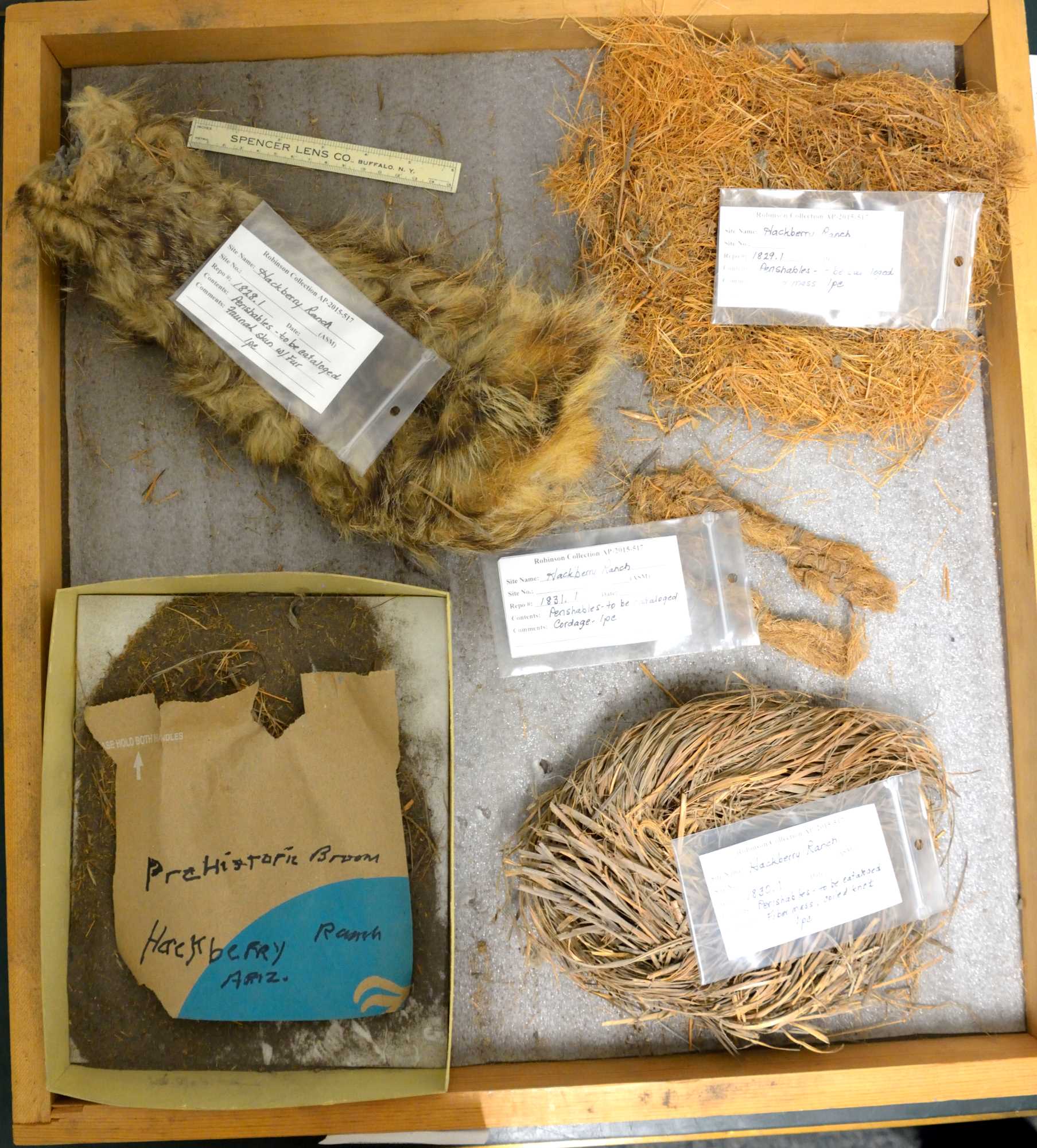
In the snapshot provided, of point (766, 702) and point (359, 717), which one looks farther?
point (766, 702)

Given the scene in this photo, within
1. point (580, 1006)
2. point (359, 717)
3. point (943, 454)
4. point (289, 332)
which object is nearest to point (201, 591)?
point (359, 717)

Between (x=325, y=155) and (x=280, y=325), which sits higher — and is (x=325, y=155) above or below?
above

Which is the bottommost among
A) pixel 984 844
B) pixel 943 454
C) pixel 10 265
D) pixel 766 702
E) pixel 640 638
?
pixel 984 844

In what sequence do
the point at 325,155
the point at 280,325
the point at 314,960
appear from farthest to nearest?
the point at 325,155, the point at 280,325, the point at 314,960

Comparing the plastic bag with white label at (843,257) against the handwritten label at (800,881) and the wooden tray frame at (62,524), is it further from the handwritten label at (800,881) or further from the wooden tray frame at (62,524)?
the handwritten label at (800,881)

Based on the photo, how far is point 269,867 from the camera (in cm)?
106

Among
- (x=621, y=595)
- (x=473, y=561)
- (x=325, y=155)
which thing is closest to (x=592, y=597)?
(x=621, y=595)

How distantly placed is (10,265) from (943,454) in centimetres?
149

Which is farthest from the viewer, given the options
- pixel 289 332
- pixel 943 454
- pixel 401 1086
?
pixel 943 454

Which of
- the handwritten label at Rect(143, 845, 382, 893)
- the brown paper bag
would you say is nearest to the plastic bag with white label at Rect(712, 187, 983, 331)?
the brown paper bag

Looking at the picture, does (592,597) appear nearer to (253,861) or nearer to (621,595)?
(621,595)

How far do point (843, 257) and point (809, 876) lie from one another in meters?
0.93

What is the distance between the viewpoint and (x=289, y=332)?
1173mm

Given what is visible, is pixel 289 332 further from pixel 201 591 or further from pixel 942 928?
pixel 942 928
